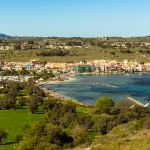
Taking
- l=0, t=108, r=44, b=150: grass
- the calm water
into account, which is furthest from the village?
l=0, t=108, r=44, b=150: grass

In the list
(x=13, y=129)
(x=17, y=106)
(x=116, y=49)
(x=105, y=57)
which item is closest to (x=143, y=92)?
(x=17, y=106)

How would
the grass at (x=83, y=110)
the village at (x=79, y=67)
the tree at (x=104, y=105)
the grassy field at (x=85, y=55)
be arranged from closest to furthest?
the tree at (x=104, y=105), the grass at (x=83, y=110), the village at (x=79, y=67), the grassy field at (x=85, y=55)

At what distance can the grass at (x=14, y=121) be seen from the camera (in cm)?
2646

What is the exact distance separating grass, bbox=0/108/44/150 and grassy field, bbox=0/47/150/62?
199 feet

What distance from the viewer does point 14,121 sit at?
34312mm

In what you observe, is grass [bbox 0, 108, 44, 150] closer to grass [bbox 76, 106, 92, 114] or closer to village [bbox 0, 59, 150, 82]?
grass [bbox 76, 106, 92, 114]

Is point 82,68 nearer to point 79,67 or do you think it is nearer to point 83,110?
point 79,67

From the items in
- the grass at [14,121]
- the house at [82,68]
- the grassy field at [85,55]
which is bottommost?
Answer: the house at [82,68]

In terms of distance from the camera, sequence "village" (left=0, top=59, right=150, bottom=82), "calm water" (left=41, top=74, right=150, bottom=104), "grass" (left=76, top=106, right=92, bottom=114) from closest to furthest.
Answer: "grass" (left=76, top=106, right=92, bottom=114)
"calm water" (left=41, top=74, right=150, bottom=104)
"village" (left=0, top=59, right=150, bottom=82)

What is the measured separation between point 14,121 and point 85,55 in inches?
2975

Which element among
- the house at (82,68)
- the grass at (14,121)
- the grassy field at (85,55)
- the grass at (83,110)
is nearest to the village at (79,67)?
the house at (82,68)

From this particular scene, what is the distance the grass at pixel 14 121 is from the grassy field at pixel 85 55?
60744mm

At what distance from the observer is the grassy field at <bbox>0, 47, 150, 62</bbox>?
102331mm

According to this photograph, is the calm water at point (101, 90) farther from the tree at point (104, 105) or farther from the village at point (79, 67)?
the village at point (79, 67)
